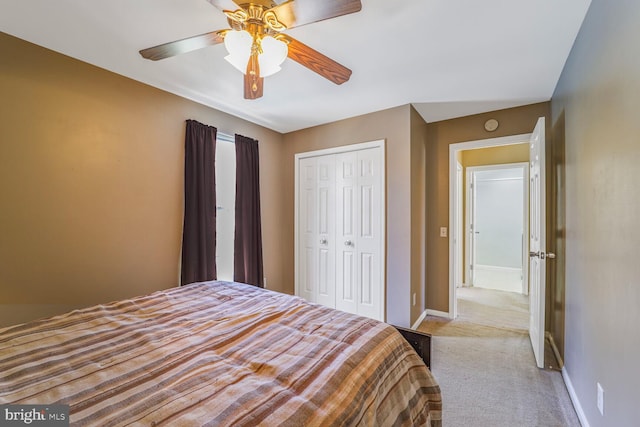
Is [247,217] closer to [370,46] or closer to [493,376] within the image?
[370,46]

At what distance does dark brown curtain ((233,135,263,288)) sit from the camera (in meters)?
3.19

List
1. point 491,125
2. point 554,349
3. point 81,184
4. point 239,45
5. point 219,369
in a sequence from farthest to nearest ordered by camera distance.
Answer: point 491,125, point 554,349, point 81,184, point 239,45, point 219,369

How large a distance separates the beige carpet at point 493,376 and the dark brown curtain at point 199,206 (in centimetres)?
227

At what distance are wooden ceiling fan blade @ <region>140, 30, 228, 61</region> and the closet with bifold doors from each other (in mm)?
2015

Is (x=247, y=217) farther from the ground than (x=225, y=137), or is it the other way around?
(x=225, y=137)

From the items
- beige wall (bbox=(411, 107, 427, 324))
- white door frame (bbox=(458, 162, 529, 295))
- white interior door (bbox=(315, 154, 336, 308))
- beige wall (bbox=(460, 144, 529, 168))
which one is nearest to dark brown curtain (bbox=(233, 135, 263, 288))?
white interior door (bbox=(315, 154, 336, 308))

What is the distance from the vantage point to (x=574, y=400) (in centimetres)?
181

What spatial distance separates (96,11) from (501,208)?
270 inches

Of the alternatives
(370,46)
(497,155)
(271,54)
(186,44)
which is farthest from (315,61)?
(497,155)

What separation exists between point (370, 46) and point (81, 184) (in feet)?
7.60

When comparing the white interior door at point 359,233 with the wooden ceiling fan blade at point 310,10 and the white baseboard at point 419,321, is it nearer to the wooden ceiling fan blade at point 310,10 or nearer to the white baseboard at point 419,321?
the white baseboard at point 419,321

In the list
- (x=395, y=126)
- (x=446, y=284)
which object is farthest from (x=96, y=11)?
(x=446, y=284)

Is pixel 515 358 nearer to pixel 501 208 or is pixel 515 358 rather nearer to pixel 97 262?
pixel 97 262

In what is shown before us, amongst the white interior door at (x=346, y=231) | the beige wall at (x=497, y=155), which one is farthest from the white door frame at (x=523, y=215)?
the white interior door at (x=346, y=231)
